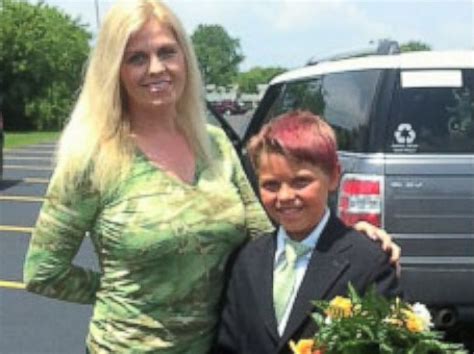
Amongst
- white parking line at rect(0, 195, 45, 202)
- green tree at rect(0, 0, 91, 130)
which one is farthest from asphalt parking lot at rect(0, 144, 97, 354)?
green tree at rect(0, 0, 91, 130)

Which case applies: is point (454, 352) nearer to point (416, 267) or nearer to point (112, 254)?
point (112, 254)

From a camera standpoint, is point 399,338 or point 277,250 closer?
point 399,338

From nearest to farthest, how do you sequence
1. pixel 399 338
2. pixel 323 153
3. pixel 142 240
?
pixel 399 338
pixel 323 153
pixel 142 240

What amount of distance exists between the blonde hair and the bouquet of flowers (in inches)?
27.4

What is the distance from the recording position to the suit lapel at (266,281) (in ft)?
6.90

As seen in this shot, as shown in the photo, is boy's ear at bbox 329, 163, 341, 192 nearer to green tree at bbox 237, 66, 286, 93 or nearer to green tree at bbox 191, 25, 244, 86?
green tree at bbox 237, 66, 286, 93

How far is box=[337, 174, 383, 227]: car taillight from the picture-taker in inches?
200

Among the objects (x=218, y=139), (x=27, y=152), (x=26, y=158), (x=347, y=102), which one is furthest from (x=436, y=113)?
(x=27, y=152)

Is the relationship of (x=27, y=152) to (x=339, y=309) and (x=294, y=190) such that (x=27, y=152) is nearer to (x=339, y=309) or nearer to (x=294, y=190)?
(x=294, y=190)

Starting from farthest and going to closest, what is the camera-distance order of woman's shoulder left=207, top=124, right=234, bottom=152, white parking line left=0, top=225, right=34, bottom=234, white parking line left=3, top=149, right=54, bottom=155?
white parking line left=3, top=149, right=54, bottom=155
white parking line left=0, top=225, right=34, bottom=234
woman's shoulder left=207, top=124, right=234, bottom=152

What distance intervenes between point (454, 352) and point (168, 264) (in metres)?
0.77

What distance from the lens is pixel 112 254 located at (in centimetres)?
228

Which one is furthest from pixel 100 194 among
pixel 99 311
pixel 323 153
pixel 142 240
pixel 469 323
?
pixel 469 323

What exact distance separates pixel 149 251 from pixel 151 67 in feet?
1.47
